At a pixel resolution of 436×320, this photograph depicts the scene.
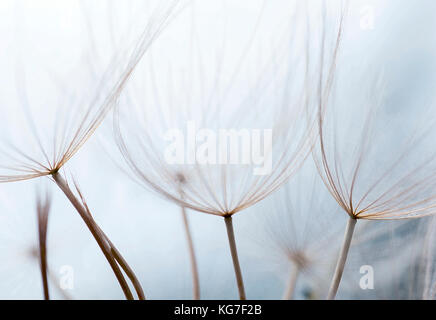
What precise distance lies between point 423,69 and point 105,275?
0.61 meters

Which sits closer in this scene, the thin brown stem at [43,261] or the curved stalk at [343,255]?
the curved stalk at [343,255]

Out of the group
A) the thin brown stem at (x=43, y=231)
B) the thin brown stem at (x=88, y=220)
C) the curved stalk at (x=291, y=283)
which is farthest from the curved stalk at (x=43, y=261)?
the curved stalk at (x=291, y=283)

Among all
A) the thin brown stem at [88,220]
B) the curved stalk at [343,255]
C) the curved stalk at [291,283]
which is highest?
the thin brown stem at [88,220]

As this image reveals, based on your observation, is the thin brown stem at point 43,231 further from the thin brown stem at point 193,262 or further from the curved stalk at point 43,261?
the thin brown stem at point 193,262

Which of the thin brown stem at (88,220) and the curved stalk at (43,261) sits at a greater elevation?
the thin brown stem at (88,220)

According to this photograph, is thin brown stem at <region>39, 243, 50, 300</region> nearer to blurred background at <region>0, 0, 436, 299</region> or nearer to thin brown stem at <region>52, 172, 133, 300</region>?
blurred background at <region>0, 0, 436, 299</region>

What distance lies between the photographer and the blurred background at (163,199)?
62cm

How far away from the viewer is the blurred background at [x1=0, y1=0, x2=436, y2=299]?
615 mm

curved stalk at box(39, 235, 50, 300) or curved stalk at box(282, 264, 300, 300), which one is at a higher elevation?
curved stalk at box(39, 235, 50, 300)

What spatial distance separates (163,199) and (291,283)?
268mm

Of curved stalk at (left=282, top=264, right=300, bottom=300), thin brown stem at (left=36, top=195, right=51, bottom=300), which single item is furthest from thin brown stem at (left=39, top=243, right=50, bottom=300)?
curved stalk at (left=282, top=264, right=300, bottom=300)

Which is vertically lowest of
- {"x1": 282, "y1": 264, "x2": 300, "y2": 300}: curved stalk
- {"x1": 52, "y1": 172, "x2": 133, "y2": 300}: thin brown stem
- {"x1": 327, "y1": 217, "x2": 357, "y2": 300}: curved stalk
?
{"x1": 282, "y1": 264, "x2": 300, "y2": 300}: curved stalk

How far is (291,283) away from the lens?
0.76 m
